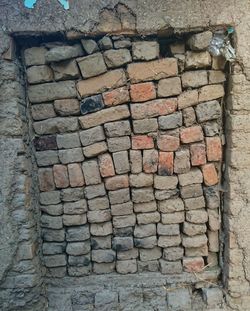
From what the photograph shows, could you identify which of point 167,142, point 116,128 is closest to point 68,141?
point 116,128

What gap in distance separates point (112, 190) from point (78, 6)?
4.00ft

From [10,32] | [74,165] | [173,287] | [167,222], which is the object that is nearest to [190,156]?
[167,222]

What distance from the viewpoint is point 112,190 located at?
2.05 metres

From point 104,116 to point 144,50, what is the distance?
0.51 meters

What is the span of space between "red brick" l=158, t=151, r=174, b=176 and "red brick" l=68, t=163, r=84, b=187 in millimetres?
554

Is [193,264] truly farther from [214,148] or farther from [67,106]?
[67,106]

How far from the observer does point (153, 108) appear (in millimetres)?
1965

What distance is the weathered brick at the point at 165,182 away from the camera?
2.04 metres

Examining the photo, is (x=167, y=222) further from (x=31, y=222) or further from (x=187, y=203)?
(x=31, y=222)

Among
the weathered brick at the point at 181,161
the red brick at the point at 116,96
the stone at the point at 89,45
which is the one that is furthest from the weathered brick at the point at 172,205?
the stone at the point at 89,45

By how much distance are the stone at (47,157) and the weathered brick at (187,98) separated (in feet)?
3.04

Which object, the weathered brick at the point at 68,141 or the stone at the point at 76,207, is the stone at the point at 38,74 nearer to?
the weathered brick at the point at 68,141

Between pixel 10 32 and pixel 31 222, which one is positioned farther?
pixel 31 222

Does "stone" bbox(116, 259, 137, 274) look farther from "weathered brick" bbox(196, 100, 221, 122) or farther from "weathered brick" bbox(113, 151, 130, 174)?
"weathered brick" bbox(196, 100, 221, 122)
